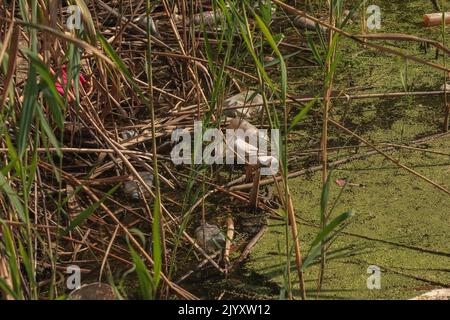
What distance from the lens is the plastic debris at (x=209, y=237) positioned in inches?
77.6

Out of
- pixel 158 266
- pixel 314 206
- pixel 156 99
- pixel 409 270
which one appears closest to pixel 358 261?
pixel 409 270

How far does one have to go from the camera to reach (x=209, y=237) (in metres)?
1.99

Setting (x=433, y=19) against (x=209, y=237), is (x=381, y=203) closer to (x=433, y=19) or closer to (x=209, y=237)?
(x=209, y=237)

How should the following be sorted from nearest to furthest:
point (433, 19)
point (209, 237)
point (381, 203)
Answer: point (209, 237) → point (381, 203) → point (433, 19)

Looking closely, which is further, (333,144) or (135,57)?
(135,57)

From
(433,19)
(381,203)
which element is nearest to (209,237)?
(381,203)

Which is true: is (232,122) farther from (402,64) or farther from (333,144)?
(402,64)

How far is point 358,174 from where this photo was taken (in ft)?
7.32

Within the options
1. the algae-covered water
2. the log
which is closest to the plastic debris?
the algae-covered water

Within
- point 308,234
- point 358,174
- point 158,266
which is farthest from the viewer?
point 358,174

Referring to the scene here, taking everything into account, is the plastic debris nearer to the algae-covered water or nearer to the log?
the algae-covered water

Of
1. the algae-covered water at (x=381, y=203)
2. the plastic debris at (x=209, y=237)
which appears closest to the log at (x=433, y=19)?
the algae-covered water at (x=381, y=203)

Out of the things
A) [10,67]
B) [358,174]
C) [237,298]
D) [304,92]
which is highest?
[10,67]

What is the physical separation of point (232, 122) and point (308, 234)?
0.39m
